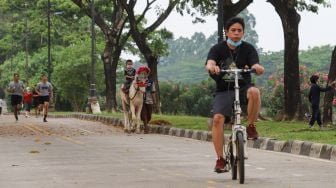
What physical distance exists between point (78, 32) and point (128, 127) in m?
49.7

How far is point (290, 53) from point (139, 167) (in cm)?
1387

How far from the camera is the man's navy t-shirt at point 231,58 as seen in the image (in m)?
9.05

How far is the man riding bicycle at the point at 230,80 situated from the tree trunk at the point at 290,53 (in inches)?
583

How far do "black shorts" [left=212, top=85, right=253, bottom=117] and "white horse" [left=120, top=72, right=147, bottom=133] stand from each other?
1160 centimetres

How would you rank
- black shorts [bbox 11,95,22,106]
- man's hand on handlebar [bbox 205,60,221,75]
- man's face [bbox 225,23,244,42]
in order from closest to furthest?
man's hand on handlebar [bbox 205,60,221,75]
man's face [bbox 225,23,244,42]
black shorts [bbox 11,95,22,106]

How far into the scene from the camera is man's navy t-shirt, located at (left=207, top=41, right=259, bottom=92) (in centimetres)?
905

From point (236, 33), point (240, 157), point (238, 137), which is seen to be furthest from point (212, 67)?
point (240, 157)

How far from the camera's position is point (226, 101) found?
898 centimetres

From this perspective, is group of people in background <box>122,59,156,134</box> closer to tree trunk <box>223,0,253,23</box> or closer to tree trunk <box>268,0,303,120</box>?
tree trunk <box>223,0,253,23</box>

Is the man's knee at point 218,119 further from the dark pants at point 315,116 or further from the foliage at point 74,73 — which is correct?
the foliage at point 74,73

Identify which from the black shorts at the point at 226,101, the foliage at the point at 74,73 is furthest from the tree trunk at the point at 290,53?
the foliage at the point at 74,73

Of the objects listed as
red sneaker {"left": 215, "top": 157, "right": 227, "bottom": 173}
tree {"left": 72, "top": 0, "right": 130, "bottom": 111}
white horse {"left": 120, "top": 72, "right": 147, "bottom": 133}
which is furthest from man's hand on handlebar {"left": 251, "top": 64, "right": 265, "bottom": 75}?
tree {"left": 72, "top": 0, "right": 130, "bottom": 111}

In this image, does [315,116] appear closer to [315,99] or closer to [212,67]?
[315,99]

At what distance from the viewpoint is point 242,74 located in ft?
29.8
